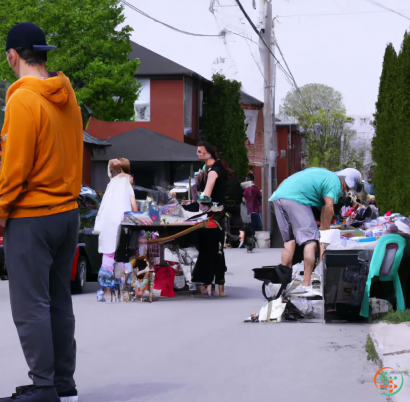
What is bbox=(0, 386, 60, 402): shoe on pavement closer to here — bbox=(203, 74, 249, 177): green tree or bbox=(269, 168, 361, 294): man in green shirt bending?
bbox=(269, 168, 361, 294): man in green shirt bending

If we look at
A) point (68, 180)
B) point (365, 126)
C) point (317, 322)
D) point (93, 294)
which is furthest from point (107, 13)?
point (365, 126)

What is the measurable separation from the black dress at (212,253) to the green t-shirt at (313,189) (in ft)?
4.84

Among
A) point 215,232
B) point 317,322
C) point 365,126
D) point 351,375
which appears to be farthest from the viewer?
point 365,126

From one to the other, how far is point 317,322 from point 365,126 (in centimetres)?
10324

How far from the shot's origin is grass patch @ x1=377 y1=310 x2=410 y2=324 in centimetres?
798

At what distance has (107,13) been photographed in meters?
47.3

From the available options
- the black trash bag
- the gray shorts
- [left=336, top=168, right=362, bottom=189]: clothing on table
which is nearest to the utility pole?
[left=336, top=168, right=362, bottom=189]: clothing on table

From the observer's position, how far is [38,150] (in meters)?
4.93

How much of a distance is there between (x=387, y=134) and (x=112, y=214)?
30.6 ft

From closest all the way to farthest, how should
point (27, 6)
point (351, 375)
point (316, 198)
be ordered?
point (351, 375) < point (316, 198) < point (27, 6)

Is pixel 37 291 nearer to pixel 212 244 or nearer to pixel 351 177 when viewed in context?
pixel 212 244

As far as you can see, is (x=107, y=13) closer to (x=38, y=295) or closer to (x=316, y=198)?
(x=316, y=198)

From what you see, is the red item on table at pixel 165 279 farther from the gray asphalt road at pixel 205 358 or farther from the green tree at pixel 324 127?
the green tree at pixel 324 127

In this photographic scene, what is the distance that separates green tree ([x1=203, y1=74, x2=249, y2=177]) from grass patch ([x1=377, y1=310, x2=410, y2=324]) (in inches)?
1526
